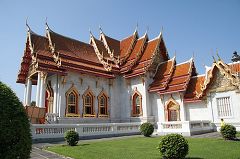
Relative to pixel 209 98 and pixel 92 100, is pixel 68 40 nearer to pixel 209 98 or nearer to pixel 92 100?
pixel 92 100

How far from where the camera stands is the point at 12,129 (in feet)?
13.6

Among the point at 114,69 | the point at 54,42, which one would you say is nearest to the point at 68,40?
the point at 54,42

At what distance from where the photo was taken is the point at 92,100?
818 inches

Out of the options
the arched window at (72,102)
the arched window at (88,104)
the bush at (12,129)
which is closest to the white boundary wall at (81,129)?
the arched window at (72,102)

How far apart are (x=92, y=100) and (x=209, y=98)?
9.56 metres

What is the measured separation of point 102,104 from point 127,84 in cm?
308

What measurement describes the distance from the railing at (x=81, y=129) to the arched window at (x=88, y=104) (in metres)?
4.52

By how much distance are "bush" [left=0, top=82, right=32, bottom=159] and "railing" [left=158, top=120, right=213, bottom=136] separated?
1223cm

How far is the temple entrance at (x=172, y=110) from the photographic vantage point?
63.4 feet

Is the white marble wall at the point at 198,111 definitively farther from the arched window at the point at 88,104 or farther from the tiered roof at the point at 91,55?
the arched window at the point at 88,104

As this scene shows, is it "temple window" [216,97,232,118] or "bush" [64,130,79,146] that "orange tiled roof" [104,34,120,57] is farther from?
"bush" [64,130,79,146]

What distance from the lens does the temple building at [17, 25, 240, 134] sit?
661 inches

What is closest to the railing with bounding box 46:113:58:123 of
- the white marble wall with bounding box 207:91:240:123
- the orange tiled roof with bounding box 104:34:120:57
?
the orange tiled roof with bounding box 104:34:120:57

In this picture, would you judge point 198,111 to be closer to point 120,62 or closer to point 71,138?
point 120,62
